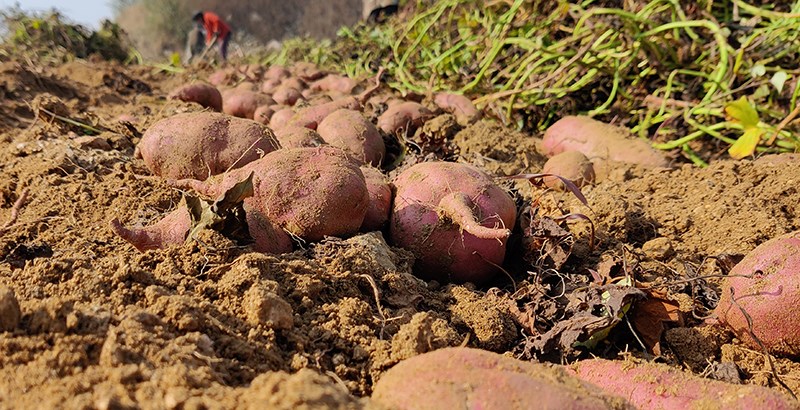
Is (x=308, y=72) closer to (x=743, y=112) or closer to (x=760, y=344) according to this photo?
(x=743, y=112)

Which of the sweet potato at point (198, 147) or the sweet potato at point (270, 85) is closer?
the sweet potato at point (198, 147)

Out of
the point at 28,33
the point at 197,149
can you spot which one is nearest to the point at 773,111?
the point at 197,149

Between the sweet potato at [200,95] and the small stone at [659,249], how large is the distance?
226 centimetres

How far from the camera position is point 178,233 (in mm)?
1336

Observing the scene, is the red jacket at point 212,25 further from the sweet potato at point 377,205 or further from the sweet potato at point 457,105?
the sweet potato at point 377,205

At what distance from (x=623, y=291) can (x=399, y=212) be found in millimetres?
621

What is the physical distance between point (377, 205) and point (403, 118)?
105cm

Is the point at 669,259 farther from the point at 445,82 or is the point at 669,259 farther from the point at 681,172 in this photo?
the point at 445,82

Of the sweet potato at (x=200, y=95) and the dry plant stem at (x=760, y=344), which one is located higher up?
the sweet potato at (x=200, y=95)

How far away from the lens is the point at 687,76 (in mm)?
3176

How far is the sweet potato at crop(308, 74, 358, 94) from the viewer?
12.5 feet

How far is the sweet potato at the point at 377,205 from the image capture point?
64.6 inches

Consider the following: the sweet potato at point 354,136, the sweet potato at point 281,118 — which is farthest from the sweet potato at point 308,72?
the sweet potato at point 354,136

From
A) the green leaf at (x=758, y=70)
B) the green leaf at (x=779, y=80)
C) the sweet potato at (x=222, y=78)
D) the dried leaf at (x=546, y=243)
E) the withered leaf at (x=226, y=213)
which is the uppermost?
the sweet potato at (x=222, y=78)
